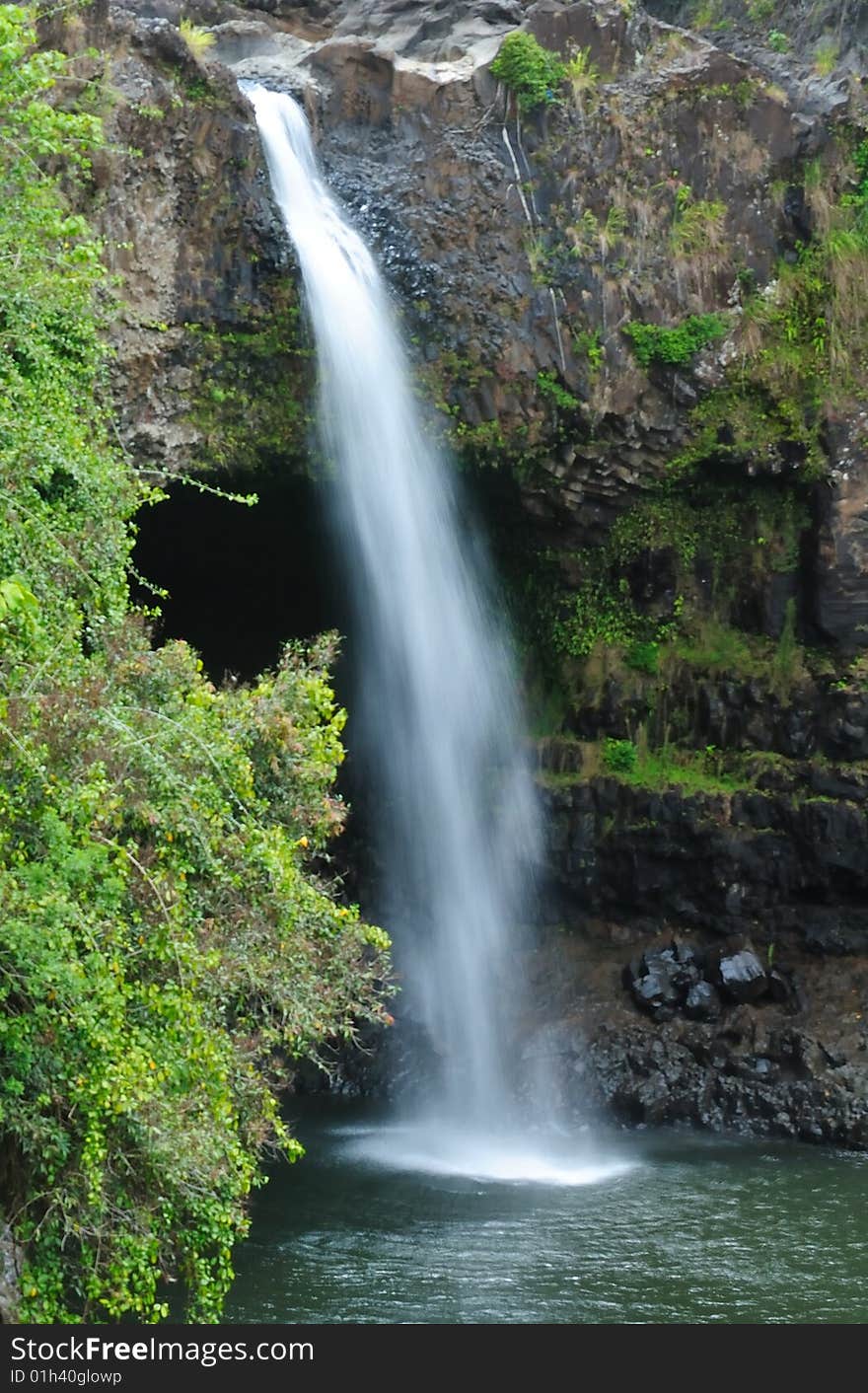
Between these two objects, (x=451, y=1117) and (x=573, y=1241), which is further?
(x=451, y=1117)

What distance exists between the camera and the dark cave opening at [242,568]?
61.8ft

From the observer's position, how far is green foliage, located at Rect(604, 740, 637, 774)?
20.2 m

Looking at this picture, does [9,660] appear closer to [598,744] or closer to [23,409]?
[23,409]

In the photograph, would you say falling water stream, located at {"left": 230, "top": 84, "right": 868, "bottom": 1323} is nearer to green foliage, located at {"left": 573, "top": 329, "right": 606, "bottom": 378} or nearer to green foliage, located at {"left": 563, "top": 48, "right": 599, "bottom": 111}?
green foliage, located at {"left": 573, "top": 329, "right": 606, "bottom": 378}

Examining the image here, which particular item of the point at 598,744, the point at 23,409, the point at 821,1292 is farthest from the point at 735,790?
the point at 23,409

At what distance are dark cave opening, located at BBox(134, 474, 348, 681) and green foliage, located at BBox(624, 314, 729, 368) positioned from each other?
4.48 meters

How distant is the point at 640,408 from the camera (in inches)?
752

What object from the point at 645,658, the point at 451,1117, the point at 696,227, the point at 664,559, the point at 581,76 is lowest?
the point at 451,1117

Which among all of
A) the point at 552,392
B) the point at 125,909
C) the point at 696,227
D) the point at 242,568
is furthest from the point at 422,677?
the point at 125,909

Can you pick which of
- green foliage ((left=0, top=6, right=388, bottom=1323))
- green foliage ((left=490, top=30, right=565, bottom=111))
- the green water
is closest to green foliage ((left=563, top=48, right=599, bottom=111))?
green foliage ((left=490, top=30, right=565, bottom=111))

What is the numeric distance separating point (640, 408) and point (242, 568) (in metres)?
5.75

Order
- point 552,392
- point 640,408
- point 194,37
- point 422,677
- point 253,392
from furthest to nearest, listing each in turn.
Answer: point 422,677, point 640,408, point 552,392, point 194,37, point 253,392

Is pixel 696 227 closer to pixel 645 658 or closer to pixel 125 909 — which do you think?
pixel 645 658

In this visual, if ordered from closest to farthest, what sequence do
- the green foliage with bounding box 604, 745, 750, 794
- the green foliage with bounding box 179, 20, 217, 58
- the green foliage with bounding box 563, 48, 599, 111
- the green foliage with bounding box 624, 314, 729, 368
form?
the green foliage with bounding box 179, 20, 217, 58, the green foliage with bounding box 624, 314, 729, 368, the green foliage with bounding box 563, 48, 599, 111, the green foliage with bounding box 604, 745, 750, 794
